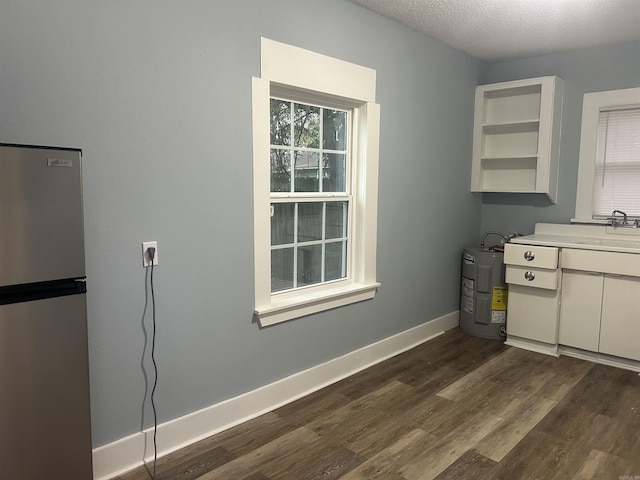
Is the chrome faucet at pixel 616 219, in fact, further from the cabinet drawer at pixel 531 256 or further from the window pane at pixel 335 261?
the window pane at pixel 335 261

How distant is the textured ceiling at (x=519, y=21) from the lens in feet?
9.93

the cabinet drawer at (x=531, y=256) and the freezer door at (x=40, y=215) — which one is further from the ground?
the freezer door at (x=40, y=215)

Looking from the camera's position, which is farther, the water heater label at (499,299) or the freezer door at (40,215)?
the water heater label at (499,299)

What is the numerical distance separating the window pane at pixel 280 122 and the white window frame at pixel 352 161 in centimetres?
8

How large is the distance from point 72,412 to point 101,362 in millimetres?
468

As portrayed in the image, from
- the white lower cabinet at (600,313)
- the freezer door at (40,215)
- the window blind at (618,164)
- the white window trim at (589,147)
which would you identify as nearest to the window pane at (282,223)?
the freezer door at (40,215)

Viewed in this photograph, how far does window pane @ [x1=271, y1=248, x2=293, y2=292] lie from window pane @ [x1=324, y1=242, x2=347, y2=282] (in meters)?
0.33

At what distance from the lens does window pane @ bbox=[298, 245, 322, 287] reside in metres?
3.04

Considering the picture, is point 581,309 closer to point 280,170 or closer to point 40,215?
point 280,170

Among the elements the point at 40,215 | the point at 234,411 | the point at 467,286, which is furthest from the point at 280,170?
the point at 467,286

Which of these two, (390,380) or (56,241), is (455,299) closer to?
(390,380)

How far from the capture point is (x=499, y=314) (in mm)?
4105

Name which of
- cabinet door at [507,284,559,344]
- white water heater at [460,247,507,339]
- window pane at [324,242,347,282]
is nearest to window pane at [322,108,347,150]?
window pane at [324,242,347,282]

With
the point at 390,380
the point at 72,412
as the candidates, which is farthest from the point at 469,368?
the point at 72,412
